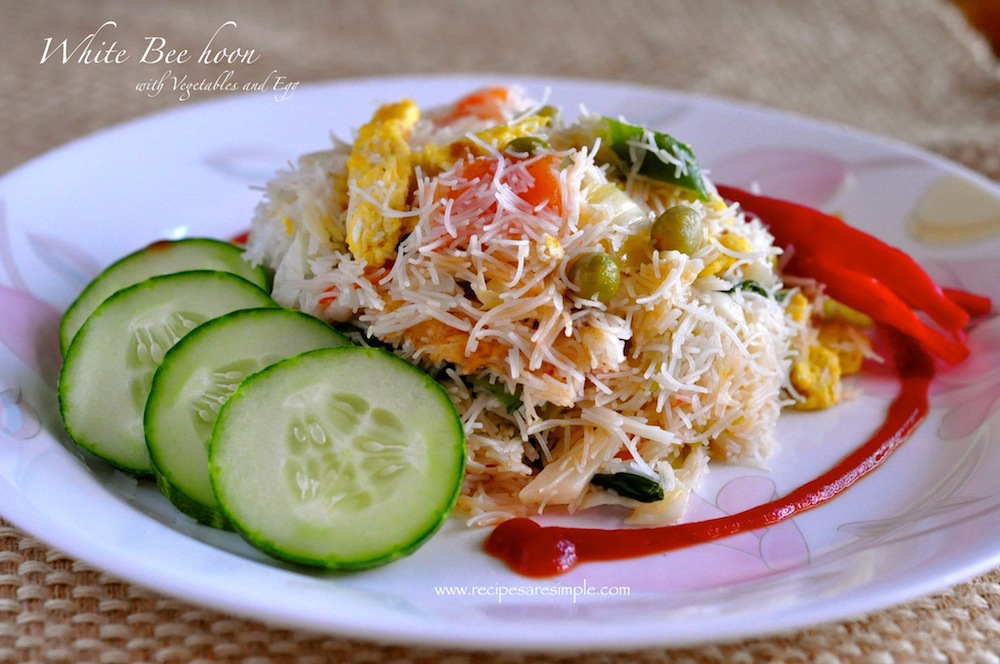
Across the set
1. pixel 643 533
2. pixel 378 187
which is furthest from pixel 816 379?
pixel 378 187

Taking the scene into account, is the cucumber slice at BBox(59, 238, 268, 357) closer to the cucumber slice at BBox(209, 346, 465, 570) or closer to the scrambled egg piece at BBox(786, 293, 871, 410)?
the cucumber slice at BBox(209, 346, 465, 570)

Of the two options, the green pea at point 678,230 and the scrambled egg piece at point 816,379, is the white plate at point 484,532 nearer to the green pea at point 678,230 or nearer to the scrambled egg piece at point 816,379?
the scrambled egg piece at point 816,379

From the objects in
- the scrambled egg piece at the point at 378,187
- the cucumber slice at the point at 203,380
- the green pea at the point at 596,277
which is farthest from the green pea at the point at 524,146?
the cucumber slice at the point at 203,380

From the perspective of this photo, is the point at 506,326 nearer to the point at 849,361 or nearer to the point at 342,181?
the point at 342,181

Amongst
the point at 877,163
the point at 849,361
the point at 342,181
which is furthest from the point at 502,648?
the point at 877,163

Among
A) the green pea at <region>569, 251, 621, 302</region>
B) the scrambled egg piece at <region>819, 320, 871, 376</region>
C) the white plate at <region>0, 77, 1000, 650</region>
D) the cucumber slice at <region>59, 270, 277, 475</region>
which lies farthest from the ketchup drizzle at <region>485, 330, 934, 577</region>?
the cucumber slice at <region>59, 270, 277, 475</region>

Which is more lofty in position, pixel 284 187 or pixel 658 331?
pixel 658 331
